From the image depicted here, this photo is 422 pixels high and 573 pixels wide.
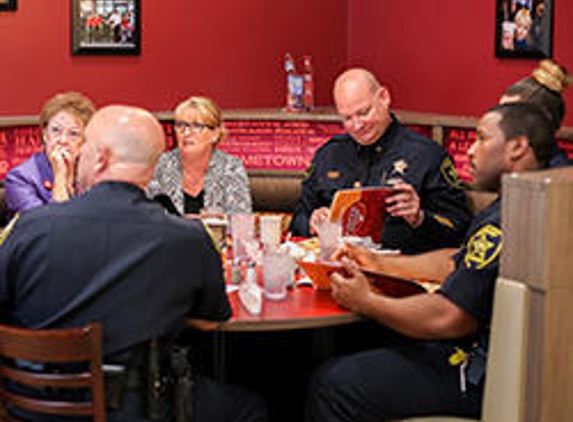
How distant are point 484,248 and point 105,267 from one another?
1.12 metres

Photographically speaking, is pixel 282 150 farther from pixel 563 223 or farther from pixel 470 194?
pixel 563 223

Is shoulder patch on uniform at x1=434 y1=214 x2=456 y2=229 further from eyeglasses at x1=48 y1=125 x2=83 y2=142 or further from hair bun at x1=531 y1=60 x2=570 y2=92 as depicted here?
eyeglasses at x1=48 y1=125 x2=83 y2=142

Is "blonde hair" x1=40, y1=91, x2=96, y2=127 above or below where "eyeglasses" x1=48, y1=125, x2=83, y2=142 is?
above

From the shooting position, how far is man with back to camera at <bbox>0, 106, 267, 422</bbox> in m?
2.69

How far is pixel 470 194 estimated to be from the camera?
4.86 m

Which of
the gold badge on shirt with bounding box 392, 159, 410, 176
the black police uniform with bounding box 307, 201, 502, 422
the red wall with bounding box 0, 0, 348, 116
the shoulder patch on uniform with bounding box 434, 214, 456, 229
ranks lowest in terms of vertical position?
the black police uniform with bounding box 307, 201, 502, 422

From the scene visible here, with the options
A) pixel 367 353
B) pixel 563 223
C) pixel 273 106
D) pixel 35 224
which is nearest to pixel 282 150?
pixel 273 106

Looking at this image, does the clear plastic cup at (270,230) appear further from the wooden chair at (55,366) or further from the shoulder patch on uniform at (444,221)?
the wooden chair at (55,366)

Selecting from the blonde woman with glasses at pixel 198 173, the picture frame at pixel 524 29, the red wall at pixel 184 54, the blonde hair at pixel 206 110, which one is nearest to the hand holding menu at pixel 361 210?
the blonde woman with glasses at pixel 198 173

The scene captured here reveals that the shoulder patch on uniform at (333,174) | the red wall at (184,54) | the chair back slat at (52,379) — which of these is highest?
the red wall at (184,54)

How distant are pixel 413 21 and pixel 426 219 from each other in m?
2.50

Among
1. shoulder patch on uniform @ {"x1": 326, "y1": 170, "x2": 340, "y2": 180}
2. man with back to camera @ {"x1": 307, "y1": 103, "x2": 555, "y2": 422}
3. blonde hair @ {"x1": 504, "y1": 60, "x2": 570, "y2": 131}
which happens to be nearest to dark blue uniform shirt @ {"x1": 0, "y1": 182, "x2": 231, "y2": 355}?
man with back to camera @ {"x1": 307, "y1": 103, "x2": 555, "y2": 422}

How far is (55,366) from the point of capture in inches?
110

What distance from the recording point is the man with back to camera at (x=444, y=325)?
3.05 metres
